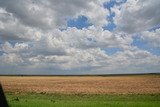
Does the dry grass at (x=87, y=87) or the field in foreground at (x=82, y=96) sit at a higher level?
the dry grass at (x=87, y=87)

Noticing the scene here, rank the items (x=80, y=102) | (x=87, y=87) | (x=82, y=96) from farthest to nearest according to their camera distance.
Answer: (x=87, y=87)
(x=82, y=96)
(x=80, y=102)

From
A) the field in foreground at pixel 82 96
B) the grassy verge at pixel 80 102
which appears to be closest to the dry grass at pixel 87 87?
the field in foreground at pixel 82 96

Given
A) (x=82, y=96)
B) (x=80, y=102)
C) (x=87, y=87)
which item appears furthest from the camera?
(x=87, y=87)

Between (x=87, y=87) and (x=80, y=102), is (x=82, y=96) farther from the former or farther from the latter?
(x=87, y=87)

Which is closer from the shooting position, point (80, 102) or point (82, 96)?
point (80, 102)

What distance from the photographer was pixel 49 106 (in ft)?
59.9

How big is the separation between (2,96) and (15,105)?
529 inches

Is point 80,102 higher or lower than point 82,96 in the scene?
lower

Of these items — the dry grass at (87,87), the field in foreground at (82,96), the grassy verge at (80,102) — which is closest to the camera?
the grassy verge at (80,102)

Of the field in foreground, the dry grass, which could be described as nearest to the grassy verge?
the field in foreground

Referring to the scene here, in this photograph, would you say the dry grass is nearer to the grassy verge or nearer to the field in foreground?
the field in foreground

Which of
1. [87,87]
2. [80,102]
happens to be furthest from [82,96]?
[87,87]

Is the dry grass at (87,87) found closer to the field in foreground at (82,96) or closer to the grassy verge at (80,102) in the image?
the field in foreground at (82,96)

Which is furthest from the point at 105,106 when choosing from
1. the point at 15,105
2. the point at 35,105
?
the point at 15,105
